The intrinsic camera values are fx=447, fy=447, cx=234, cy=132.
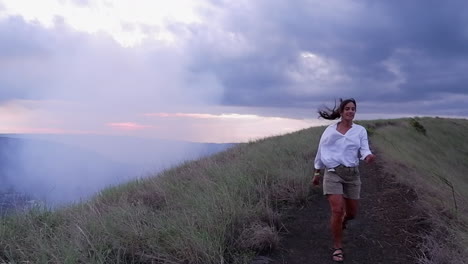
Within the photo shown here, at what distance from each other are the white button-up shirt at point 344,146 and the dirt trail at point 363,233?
3.49ft

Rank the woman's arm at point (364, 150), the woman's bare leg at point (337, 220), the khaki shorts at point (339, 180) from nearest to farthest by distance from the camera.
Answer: the woman's arm at point (364, 150) < the woman's bare leg at point (337, 220) < the khaki shorts at point (339, 180)

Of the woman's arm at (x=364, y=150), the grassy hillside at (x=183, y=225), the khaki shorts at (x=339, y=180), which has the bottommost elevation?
the grassy hillside at (x=183, y=225)

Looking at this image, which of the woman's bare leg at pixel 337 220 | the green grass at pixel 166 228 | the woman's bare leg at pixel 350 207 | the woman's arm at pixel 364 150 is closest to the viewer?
the green grass at pixel 166 228

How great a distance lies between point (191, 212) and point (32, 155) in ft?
175

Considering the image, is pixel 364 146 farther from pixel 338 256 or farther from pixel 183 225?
pixel 183 225

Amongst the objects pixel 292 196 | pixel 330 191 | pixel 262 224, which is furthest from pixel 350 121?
pixel 292 196

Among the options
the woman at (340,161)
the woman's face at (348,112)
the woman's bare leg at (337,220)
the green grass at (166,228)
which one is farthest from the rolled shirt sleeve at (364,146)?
the green grass at (166,228)

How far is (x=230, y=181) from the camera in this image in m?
7.10

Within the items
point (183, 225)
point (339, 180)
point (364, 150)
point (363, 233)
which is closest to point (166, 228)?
point (183, 225)

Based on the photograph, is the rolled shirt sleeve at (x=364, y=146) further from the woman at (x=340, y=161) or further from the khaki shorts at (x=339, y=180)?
the khaki shorts at (x=339, y=180)

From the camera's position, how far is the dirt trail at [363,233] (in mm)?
5254

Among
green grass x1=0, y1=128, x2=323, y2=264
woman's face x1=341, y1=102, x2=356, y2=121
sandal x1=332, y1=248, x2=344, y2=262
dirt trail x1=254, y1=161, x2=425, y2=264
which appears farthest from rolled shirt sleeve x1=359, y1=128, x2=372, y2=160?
green grass x1=0, y1=128, x2=323, y2=264

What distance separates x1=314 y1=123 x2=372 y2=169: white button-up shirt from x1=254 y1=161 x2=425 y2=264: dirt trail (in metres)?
1.06

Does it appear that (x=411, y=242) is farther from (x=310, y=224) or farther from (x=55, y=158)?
(x=55, y=158)
